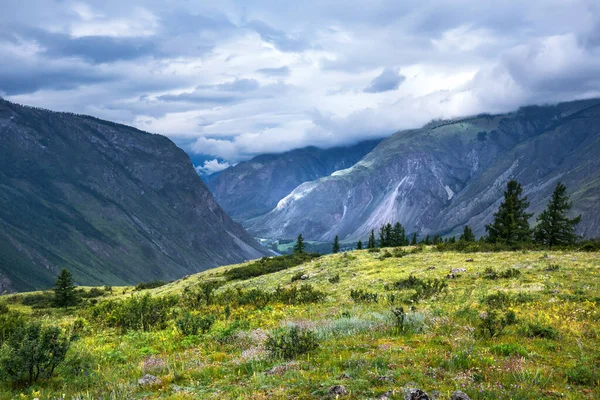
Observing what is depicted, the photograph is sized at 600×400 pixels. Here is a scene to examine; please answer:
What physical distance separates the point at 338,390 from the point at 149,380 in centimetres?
548

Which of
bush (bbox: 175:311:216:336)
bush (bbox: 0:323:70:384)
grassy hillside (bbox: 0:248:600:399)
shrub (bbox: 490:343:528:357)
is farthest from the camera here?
bush (bbox: 175:311:216:336)

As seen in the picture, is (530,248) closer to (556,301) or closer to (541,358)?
(556,301)

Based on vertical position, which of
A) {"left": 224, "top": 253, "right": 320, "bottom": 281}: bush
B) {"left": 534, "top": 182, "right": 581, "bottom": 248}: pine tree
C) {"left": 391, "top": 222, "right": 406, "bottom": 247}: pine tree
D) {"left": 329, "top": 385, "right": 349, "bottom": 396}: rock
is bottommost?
{"left": 391, "top": 222, "right": 406, "bottom": 247}: pine tree

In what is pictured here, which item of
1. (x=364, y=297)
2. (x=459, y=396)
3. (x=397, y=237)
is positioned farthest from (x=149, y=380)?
(x=397, y=237)

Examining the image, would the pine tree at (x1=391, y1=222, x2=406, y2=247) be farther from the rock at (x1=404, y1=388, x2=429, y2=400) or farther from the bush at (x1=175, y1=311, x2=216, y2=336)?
the rock at (x1=404, y1=388, x2=429, y2=400)

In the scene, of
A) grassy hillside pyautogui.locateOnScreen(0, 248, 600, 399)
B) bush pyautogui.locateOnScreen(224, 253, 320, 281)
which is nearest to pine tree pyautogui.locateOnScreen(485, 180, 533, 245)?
bush pyautogui.locateOnScreen(224, 253, 320, 281)

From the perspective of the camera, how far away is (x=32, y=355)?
11.5 m

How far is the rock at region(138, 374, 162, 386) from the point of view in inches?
423

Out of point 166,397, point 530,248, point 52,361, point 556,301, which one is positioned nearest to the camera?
point 166,397

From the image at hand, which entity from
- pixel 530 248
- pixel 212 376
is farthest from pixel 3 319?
pixel 530 248

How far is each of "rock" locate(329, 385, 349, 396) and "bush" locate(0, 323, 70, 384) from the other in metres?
8.38

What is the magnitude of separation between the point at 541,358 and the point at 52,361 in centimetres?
1385

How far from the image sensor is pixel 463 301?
19500 millimetres

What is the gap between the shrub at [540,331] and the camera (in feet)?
42.3
